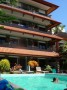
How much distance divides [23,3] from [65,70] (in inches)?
499

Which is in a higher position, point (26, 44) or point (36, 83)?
point (26, 44)

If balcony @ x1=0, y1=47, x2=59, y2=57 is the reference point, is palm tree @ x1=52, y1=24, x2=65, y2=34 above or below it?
above

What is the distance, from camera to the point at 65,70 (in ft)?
103

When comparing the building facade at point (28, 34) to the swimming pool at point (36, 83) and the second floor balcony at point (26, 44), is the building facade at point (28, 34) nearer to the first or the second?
the second floor balcony at point (26, 44)

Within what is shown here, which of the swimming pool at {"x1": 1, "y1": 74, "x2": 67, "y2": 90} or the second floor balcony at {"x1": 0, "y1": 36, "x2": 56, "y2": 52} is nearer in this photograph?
the swimming pool at {"x1": 1, "y1": 74, "x2": 67, "y2": 90}

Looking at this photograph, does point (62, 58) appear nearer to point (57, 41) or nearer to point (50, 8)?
point (57, 41)

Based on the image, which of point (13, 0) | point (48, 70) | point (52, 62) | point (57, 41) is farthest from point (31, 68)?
point (13, 0)

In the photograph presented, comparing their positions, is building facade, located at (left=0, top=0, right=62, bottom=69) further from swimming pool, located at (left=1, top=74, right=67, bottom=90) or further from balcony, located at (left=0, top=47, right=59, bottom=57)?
swimming pool, located at (left=1, top=74, right=67, bottom=90)

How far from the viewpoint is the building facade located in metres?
29.6

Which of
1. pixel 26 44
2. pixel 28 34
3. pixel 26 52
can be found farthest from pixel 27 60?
pixel 28 34

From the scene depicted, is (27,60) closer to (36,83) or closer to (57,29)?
(36,83)

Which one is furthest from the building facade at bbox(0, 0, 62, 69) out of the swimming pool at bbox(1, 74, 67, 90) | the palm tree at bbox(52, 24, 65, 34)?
the palm tree at bbox(52, 24, 65, 34)

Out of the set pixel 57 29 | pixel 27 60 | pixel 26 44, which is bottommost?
pixel 27 60

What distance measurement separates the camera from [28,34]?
32250 millimetres
